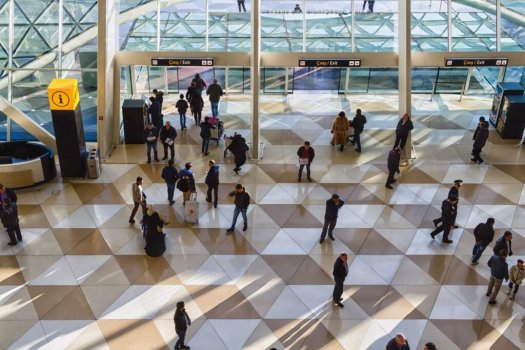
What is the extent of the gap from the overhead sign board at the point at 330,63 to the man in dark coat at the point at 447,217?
6.53 m

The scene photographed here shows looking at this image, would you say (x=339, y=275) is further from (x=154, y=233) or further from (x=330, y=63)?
(x=330, y=63)

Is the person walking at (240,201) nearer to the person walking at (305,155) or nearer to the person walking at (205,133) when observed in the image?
the person walking at (305,155)

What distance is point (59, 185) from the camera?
55.8 feet

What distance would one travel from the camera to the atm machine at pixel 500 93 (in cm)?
2028

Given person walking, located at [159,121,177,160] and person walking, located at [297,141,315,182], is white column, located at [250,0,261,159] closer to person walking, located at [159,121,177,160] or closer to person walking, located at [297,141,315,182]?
person walking, located at [297,141,315,182]

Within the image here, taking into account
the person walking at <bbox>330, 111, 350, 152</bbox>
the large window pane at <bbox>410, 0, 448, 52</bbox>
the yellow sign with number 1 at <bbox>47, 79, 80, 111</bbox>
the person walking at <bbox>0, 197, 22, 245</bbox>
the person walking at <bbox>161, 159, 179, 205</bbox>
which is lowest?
the person walking at <bbox>0, 197, 22, 245</bbox>

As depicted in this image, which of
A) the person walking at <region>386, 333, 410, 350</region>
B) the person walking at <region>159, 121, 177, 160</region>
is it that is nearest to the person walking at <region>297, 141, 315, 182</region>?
the person walking at <region>159, 121, 177, 160</region>

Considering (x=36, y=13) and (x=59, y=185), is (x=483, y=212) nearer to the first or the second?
(x=59, y=185)

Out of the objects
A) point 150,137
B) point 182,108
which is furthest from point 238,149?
point 182,108

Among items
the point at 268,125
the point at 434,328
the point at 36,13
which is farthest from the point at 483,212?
the point at 36,13

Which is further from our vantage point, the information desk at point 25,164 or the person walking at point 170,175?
the information desk at point 25,164

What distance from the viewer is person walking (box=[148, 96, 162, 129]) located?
63.3 ft

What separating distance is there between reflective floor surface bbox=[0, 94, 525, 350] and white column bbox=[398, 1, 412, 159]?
141cm

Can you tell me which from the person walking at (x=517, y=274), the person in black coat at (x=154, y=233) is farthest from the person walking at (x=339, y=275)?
the person in black coat at (x=154, y=233)
